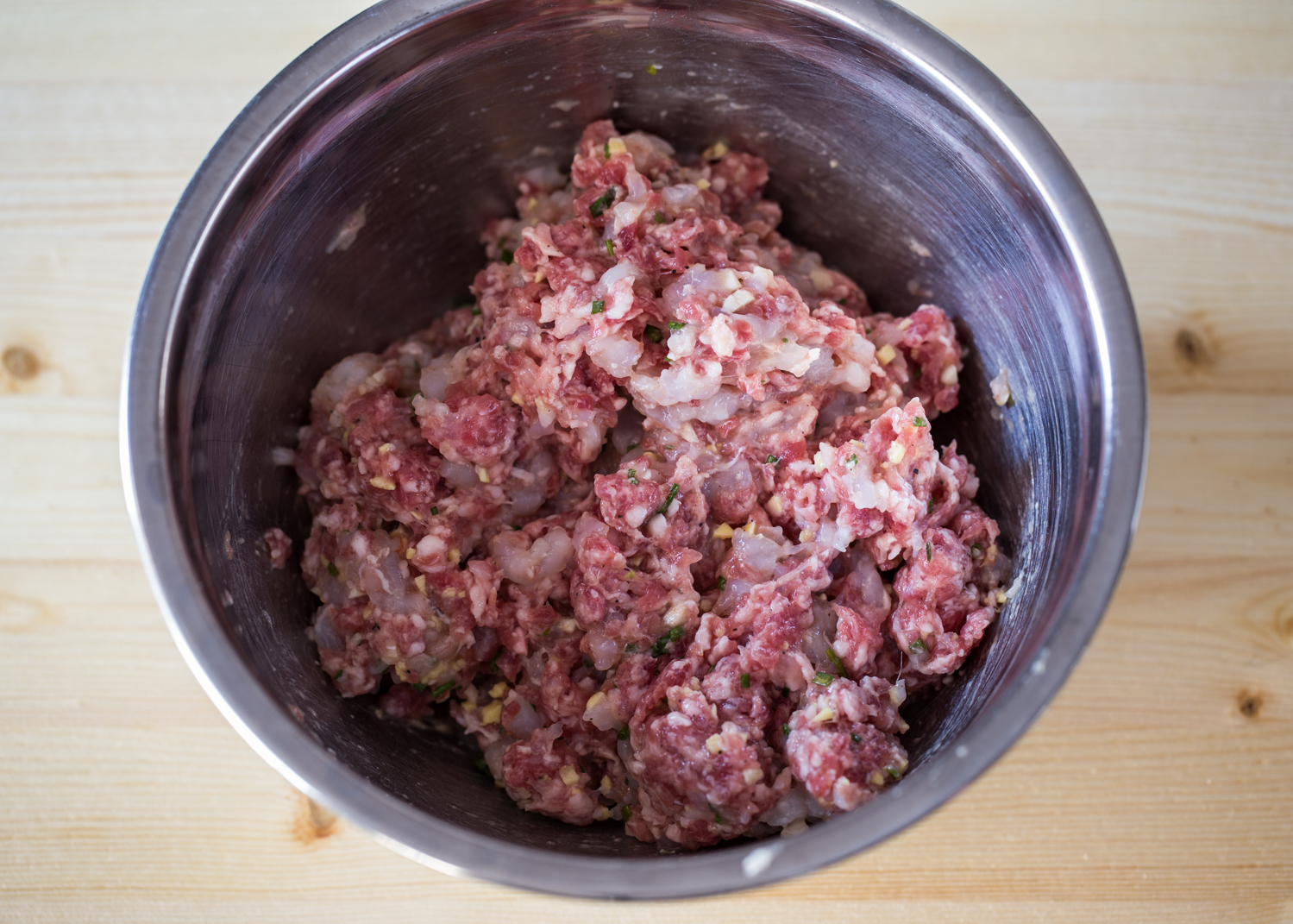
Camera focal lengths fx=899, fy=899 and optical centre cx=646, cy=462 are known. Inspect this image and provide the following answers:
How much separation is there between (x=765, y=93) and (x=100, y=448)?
2068mm

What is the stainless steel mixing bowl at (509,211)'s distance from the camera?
150 centimetres

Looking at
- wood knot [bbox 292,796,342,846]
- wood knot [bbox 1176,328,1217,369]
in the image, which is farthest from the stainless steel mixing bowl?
wood knot [bbox 1176,328,1217,369]

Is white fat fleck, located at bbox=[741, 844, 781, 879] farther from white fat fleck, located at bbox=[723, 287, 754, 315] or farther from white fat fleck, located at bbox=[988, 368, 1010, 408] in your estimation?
white fat fleck, located at bbox=[988, 368, 1010, 408]

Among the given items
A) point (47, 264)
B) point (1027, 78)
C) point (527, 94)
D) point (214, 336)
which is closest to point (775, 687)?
point (214, 336)

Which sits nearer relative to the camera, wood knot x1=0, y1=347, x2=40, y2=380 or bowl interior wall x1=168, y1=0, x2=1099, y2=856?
bowl interior wall x1=168, y1=0, x2=1099, y2=856

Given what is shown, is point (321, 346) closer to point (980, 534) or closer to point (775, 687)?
point (775, 687)

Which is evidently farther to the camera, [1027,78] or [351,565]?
[1027,78]

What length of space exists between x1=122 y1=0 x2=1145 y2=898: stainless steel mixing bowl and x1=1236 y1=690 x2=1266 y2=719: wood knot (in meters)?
1.01

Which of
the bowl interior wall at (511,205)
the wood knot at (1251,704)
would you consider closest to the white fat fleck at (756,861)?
the bowl interior wall at (511,205)

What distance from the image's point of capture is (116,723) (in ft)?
8.03

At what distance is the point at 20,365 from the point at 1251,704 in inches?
141

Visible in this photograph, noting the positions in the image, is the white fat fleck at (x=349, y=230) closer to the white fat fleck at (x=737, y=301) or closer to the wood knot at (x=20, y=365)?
the white fat fleck at (x=737, y=301)

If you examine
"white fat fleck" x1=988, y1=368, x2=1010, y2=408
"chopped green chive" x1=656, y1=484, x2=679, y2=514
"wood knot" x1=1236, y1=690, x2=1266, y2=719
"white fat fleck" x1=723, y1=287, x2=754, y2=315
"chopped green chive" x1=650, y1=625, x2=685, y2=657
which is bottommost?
"wood knot" x1=1236, y1=690, x2=1266, y2=719

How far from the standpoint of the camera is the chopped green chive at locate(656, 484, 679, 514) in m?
1.91
